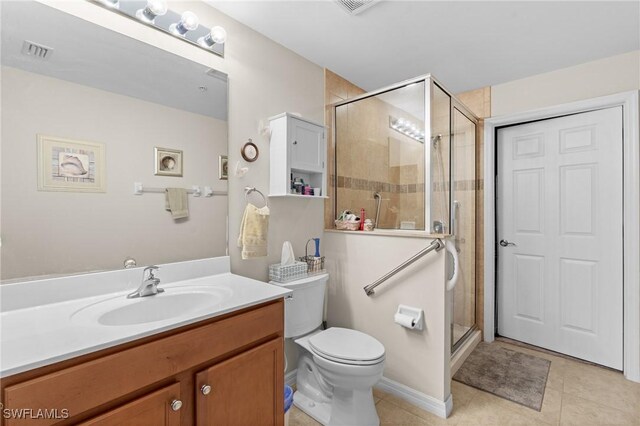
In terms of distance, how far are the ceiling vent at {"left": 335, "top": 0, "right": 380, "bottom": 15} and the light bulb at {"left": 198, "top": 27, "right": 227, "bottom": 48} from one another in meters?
0.64

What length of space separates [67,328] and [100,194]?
0.57 meters

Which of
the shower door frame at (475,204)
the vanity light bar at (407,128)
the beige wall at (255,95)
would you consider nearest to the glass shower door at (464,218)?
the shower door frame at (475,204)

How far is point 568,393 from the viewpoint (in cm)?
201

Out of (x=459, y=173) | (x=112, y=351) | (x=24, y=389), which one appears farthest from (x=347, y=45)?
(x=24, y=389)

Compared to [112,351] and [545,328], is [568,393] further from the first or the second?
[112,351]

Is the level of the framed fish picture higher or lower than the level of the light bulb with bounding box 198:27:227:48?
lower

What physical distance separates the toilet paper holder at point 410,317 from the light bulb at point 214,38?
6.35 ft

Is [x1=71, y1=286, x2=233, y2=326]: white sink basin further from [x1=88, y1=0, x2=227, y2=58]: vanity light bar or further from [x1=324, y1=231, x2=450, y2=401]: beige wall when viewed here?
[x1=88, y1=0, x2=227, y2=58]: vanity light bar

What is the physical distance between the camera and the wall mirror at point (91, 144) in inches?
43.0

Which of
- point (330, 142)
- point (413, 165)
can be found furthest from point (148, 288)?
point (413, 165)

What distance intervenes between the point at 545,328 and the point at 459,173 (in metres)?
1.59

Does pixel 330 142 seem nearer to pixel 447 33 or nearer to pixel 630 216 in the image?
pixel 447 33

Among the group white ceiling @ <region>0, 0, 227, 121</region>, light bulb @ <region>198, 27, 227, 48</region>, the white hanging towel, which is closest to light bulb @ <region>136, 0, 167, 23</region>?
white ceiling @ <region>0, 0, 227, 121</region>

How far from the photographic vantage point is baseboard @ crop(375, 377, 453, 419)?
180cm
